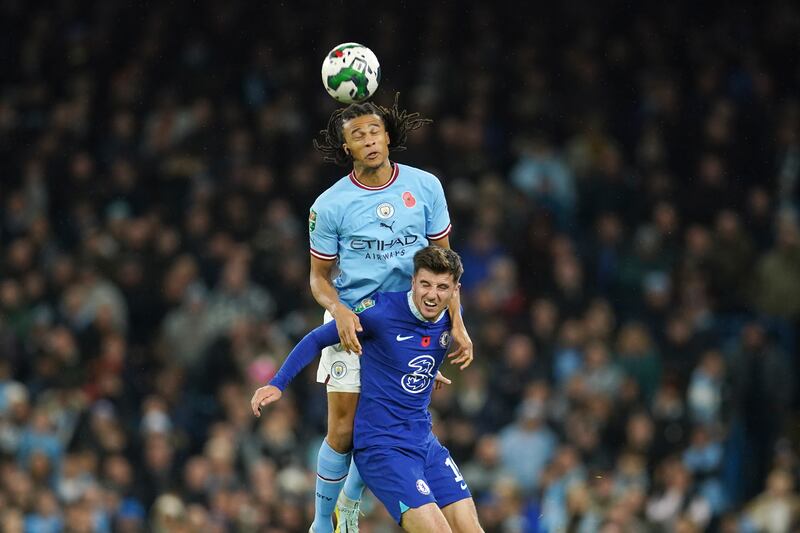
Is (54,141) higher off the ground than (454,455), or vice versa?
(54,141)

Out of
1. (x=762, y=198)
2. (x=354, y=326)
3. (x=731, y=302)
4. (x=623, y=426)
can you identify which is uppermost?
(x=762, y=198)

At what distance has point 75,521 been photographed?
1303 cm

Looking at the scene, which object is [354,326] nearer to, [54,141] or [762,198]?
[762,198]

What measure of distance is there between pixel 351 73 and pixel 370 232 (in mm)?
890

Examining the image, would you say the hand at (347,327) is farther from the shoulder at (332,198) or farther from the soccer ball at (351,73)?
the soccer ball at (351,73)

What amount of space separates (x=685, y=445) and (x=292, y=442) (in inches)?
146

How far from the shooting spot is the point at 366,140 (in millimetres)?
8000

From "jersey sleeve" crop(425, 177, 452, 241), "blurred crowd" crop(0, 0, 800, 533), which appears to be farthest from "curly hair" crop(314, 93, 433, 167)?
"blurred crowd" crop(0, 0, 800, 533)

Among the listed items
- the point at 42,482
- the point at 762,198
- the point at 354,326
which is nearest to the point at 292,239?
the point at 42,482

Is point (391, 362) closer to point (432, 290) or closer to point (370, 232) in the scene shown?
point (432, 290)

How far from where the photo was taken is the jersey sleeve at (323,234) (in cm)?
804

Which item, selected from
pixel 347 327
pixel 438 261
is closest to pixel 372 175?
pixel 438 261

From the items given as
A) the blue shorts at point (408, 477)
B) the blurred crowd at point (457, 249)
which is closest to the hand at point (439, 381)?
the blue shorts at point (408, 477)

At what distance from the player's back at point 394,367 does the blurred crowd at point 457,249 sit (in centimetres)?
465
